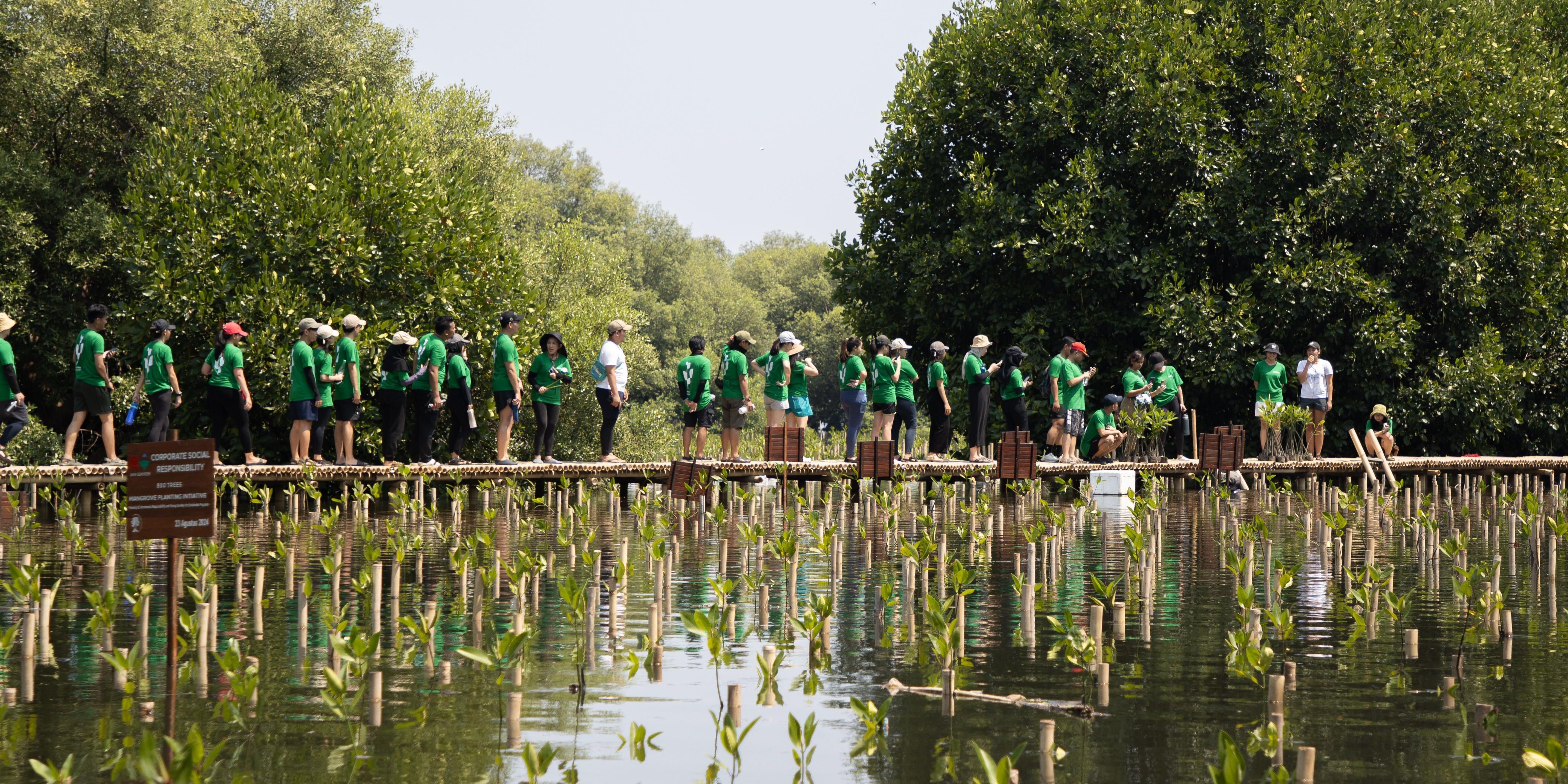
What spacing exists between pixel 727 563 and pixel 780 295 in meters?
87.9

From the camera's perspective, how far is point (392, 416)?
18297mm

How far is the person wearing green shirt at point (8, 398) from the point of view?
1602cm

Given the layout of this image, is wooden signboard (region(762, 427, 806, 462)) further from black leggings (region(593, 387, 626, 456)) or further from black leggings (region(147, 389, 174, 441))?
black leggings (region(147, 389, 174, 441))

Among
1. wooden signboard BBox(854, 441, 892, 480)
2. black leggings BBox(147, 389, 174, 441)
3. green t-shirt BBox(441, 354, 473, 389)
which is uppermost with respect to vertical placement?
green t-shirt BBox(441, 354, 473, 389)

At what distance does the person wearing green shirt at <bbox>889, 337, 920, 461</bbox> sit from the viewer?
20.3m

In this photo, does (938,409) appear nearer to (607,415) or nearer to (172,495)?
(607,415)

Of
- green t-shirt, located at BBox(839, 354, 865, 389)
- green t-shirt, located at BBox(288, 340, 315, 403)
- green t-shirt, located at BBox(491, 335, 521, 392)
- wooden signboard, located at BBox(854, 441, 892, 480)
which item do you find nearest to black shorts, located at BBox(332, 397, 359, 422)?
green t-shirt, located at BBox(288, 340, 315, 403)

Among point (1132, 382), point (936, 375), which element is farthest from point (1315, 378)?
point (936, 375)

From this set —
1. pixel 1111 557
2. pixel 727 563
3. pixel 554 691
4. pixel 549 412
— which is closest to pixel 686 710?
pixel 554 691

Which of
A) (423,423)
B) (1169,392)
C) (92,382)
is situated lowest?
Result: (423,423)

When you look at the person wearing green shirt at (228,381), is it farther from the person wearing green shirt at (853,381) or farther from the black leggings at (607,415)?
the person wearing green shirt at (853,381)

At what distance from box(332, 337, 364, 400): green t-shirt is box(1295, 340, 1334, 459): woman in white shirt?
46.6 ft

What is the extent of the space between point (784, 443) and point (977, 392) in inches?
144

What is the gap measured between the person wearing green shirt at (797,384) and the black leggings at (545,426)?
2981 millimetres
